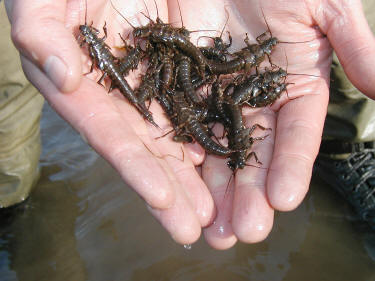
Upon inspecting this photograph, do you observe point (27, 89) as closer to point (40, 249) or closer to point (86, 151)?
point (86, 151)

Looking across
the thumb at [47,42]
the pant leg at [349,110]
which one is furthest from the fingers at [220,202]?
the pant leg at [349,110]

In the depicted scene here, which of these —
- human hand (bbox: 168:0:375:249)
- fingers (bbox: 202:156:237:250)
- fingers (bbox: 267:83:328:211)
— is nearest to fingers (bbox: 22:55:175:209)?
fingers (bbox: 202:156:237:250)

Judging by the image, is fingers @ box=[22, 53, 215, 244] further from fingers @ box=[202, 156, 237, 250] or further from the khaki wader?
the khaki wader

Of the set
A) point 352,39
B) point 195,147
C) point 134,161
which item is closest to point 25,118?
point 195,147

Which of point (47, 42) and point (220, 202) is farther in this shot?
point (220, 202)

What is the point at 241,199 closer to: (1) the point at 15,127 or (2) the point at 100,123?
(2) the point at 100,123

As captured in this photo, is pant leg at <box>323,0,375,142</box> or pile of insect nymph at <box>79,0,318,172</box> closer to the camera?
pile of insect nymph at <box>79,0,318,172</box>
